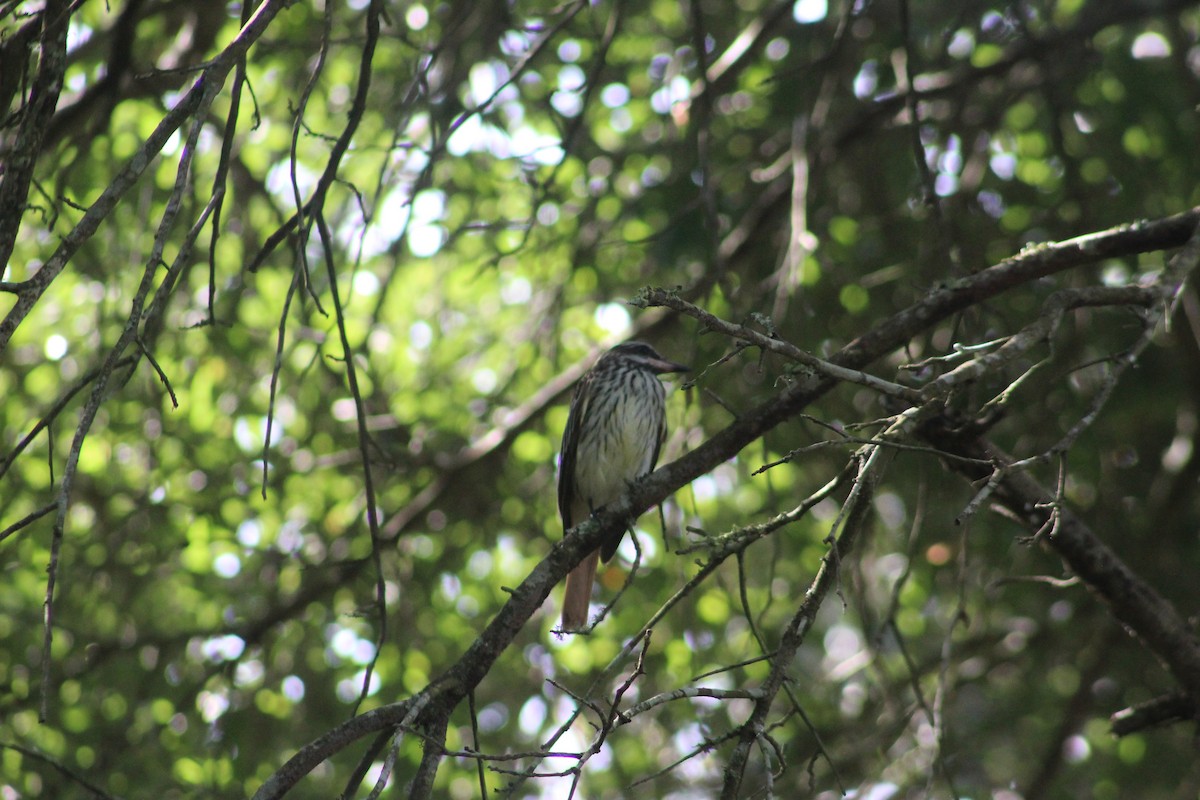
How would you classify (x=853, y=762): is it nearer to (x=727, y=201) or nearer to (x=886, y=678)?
(x=886, y=678)

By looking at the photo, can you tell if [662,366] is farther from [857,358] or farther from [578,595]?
[857,358]

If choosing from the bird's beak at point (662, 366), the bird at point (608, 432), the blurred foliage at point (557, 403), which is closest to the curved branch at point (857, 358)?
the blurred foliage at point (557, 403)

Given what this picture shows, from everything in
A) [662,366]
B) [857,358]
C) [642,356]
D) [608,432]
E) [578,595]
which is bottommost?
[857,358]

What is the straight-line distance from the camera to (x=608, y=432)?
20.7 ft

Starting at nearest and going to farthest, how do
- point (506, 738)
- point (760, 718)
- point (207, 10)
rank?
1. point (760, 718)
2. point (207, 10)
3. point (506, 738)

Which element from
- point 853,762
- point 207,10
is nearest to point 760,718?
point 853,762

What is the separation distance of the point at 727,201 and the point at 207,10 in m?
2.82

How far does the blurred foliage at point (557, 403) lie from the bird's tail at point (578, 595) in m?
0.17

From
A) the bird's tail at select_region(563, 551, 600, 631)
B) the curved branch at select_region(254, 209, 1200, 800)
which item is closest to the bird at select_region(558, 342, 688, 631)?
the bird's tail at select_region(563, 551, 600, 631)

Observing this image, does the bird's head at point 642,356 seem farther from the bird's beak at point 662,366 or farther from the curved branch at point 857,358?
the curved branch at point 857,358

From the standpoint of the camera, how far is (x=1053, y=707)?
20.6 ft

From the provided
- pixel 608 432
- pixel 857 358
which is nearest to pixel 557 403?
pixel 608 432

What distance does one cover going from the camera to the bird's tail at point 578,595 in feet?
19.7

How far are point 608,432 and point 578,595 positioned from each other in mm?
912
